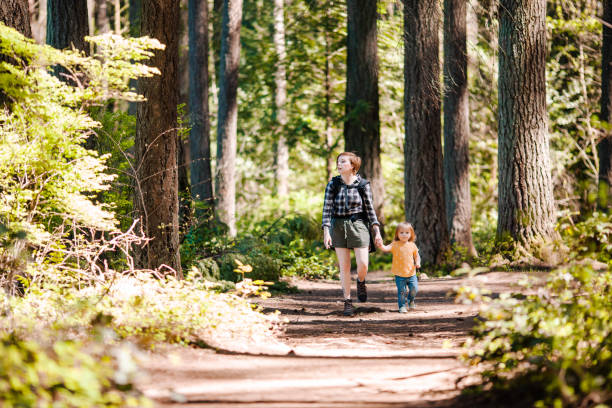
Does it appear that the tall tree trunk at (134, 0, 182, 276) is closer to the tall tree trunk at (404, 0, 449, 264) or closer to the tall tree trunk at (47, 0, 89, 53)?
the tall tree trunk at (47, 0, 89, 53)

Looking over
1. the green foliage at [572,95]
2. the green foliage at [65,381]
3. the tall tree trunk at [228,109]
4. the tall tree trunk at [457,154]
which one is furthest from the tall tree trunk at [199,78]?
the green foliage at [65,381]

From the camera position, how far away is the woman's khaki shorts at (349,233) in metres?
8.88

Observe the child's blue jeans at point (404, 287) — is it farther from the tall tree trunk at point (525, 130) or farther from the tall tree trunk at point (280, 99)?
the tall tree trunk at point (280, 99)

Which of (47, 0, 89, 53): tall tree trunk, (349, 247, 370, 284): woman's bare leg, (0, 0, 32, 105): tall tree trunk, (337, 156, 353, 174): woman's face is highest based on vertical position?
(47, 0, 89, 53): tall tree trunk

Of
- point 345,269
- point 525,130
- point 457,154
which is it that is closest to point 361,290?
point 345,269

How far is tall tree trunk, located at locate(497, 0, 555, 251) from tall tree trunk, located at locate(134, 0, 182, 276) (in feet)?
21.1

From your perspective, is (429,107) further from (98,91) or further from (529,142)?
(98,91)

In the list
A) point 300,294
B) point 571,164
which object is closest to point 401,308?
point 300,294

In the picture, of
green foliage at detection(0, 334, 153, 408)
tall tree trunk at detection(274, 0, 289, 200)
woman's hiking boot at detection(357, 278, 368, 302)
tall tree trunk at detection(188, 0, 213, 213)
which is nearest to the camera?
green foliage at detection(0, 334, 153, 408)

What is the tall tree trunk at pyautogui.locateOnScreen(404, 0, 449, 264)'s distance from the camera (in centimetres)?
1423

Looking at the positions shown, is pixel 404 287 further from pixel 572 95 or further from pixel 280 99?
pixel 280 99

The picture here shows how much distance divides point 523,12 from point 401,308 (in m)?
6.22

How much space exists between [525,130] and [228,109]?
10605 millimetres

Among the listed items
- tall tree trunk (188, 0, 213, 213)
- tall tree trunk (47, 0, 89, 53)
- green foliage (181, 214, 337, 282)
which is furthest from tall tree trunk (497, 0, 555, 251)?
tall tree trunk (188, 0, 213, 213)
